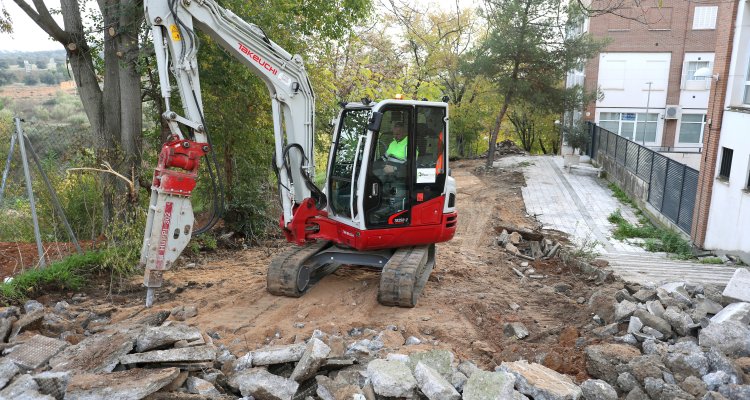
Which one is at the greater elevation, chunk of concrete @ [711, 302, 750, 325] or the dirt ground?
chunk of concrete @ [711, 302, 750, 325]

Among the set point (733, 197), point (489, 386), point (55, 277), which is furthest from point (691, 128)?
point (55, 277)

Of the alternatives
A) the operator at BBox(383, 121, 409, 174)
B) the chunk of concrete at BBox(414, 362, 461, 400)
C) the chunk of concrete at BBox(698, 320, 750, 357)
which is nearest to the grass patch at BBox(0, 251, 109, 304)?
the operator at BBox(383, 121, 409, 174)

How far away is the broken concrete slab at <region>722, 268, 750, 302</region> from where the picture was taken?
592 cm

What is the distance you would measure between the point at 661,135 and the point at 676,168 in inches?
663

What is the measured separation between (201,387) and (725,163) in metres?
12.2

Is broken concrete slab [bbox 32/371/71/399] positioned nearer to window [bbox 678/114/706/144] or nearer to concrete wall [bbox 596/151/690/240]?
concrete wall [bbox 596/151/690/240]

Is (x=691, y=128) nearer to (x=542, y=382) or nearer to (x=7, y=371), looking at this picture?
(x=542, y=382)

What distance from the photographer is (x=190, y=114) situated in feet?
20.2

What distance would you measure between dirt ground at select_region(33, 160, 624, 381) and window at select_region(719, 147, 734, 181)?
207 inches

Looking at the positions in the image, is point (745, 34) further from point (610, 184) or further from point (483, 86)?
point (483, 86)

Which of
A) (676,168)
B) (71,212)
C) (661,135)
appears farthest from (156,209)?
(661,135)

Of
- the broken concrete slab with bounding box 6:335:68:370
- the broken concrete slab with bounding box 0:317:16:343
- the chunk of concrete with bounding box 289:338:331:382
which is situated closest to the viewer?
the chunk of concrete with bounding box 289:338:331:382

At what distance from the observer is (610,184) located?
68.7ft

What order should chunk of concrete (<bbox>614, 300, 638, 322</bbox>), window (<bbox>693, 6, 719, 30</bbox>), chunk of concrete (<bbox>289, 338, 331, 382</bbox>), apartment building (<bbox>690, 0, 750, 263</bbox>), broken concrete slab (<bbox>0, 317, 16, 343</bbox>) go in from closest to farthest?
chunk of concrete (<bbox>289, 338, 331, 382</bbox>), broken concrete slab (<bbox>0, 317, 16, 343</bbox>), chunk of concrete (<bbox>614, 300, 638, 322</bbox>), apartment building (<bbox>690, 0, 750, 263</bbox>), window (<bbox>693, 6, 719, 30</bbox>)
